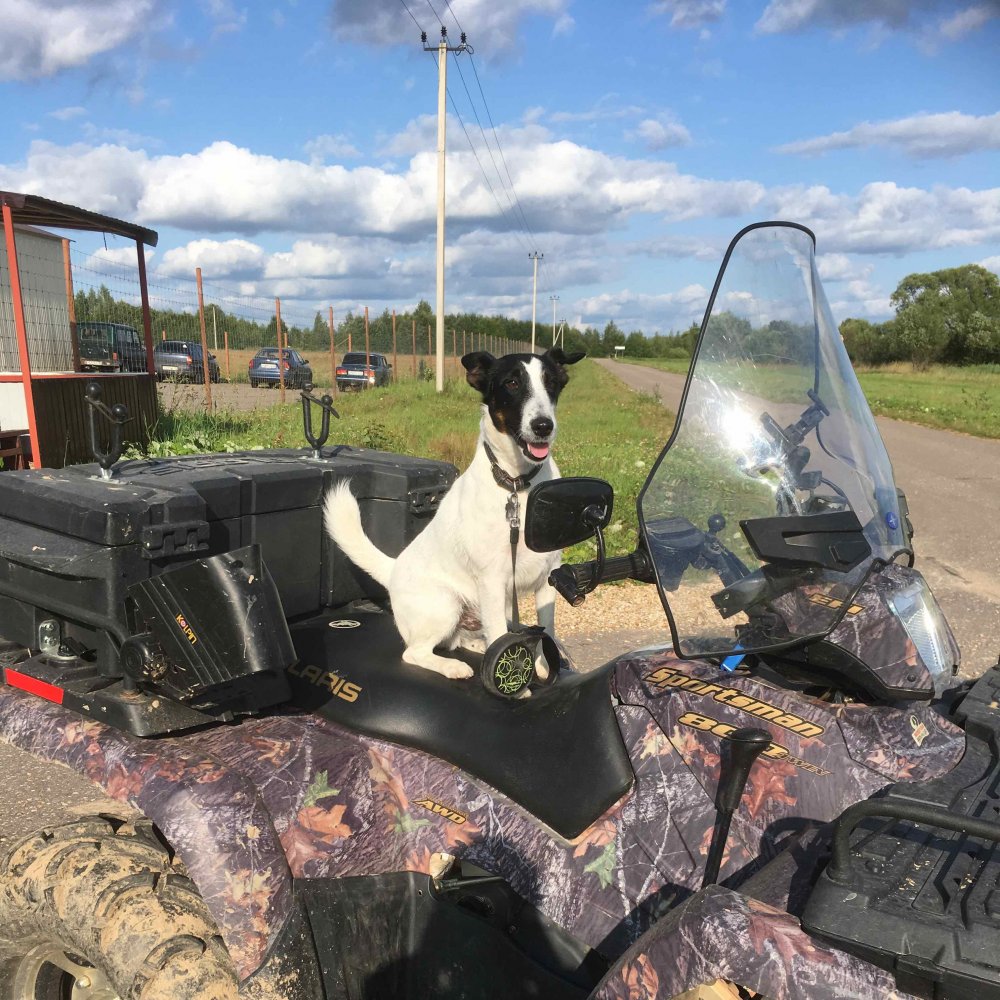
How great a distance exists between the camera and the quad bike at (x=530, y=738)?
1578 millimetres

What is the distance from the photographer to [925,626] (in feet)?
5.40

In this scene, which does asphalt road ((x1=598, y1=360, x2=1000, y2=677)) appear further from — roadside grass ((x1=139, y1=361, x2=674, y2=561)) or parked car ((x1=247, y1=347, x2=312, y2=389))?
parked car ((x1=247, y1=347, x2=312, y2=389))

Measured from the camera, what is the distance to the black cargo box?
2.05 metres

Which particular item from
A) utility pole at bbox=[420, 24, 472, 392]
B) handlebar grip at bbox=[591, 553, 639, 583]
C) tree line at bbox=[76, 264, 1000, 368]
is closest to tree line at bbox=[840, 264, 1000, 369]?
tree line at bbox=[76, 264, 1000, 368]

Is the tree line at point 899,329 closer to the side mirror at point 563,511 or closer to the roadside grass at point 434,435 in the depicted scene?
the roadside grass at point 434,435

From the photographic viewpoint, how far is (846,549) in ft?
5.33

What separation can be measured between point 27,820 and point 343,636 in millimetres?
2156

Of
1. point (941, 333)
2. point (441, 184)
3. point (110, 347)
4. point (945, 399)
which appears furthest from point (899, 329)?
point (110, 347)

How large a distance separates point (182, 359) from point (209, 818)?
15348 millimetres

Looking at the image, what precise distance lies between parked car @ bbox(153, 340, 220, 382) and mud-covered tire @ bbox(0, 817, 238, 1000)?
13.8m

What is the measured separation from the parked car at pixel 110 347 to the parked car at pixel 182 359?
1.86m

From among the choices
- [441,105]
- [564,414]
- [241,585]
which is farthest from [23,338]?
[441,105]

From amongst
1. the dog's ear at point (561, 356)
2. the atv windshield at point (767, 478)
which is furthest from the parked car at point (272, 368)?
the atv windshield at point (767, 478)

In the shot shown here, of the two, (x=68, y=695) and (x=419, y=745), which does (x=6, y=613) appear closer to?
(x=68, y=695)
